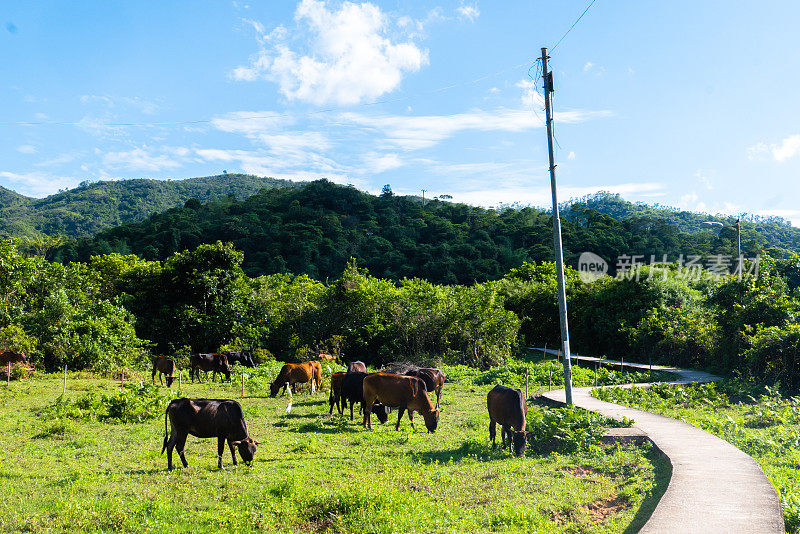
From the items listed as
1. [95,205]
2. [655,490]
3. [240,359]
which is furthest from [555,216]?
[95,205]

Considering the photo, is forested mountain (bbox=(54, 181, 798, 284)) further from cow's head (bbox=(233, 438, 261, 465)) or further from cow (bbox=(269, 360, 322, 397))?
cow's head (bbox=(233, 438, 261, 465))

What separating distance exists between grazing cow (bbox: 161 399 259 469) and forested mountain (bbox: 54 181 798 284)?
153 feet

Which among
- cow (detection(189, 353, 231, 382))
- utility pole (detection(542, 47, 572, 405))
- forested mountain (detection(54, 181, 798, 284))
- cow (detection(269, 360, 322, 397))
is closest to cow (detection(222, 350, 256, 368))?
cow (detection(189, 353, 231, 382))

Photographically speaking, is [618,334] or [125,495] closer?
[125,495]

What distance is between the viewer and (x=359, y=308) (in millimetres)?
32844

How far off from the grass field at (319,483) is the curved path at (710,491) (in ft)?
1.47

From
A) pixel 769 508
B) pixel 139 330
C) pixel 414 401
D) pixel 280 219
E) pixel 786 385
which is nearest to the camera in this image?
pixel 769 508

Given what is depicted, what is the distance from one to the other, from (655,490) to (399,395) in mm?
6879

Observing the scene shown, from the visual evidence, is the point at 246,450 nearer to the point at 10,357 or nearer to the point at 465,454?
the point at 465,454

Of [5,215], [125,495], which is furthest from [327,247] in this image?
[5,215]

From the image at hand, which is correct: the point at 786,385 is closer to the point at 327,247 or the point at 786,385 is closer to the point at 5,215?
the point at 327,247

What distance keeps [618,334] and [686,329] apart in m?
6.28

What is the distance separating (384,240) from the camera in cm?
6781

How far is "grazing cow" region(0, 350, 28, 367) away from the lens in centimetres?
2255
